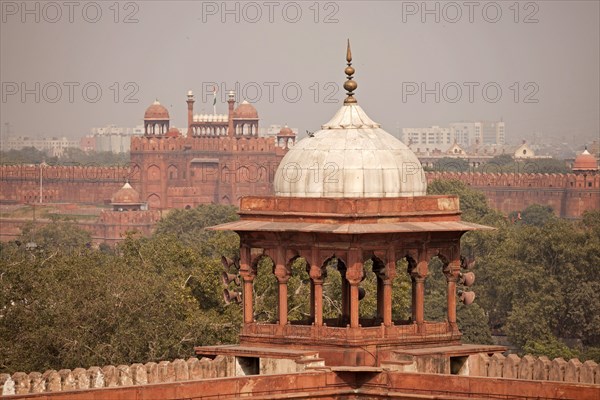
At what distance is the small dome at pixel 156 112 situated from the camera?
5778 inches

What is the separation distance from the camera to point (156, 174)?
14562cm

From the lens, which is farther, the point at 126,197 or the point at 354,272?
the point at 126,197

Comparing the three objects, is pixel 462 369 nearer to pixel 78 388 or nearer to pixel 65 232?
pixel 78 388

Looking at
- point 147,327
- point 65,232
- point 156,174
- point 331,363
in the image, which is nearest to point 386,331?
point 331,363

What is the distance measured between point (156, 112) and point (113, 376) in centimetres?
13126

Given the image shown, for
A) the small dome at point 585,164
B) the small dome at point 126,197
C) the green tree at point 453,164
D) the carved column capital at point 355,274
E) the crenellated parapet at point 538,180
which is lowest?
the carved column capital at point 355,274

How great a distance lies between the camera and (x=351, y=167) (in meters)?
16.8

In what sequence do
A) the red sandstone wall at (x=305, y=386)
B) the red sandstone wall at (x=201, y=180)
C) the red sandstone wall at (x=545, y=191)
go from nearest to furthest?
1. the red sandstone wall at (x=305, y=386)
2. the red sandstone wall at (x=545, y=191)
3. the red sandstone wall at (x=201, y=180)

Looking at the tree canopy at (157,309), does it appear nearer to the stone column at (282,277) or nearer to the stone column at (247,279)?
the stone column at (247,279)

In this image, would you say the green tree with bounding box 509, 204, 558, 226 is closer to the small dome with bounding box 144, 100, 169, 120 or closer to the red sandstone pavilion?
the small dome with bounding box 144, 100, 169, 120

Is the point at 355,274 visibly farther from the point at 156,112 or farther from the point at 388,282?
the point at 156,112

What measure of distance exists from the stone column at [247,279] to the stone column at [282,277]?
0.32 meters

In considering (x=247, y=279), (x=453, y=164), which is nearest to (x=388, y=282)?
(x=247, y=279)

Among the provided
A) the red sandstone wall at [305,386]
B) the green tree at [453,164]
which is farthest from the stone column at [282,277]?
the green tree at [453,164]
